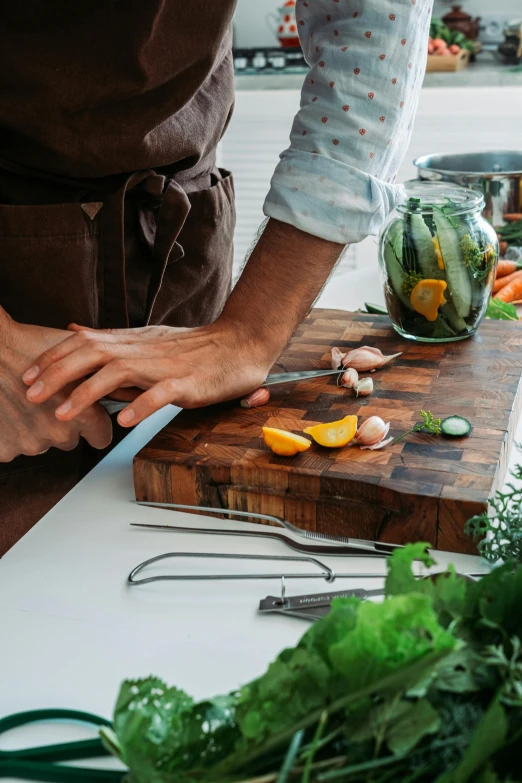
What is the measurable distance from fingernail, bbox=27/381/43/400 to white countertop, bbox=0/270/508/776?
121 millimetres

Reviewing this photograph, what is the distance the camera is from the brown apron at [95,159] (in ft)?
3.16

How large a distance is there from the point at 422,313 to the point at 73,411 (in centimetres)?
48

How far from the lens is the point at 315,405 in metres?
0.96

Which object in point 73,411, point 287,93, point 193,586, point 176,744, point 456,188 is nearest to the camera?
point 176,744

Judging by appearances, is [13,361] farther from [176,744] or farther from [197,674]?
[176,744]

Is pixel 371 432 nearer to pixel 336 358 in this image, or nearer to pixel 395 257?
pixel 336 358

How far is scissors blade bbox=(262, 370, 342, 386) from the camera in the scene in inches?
40.1

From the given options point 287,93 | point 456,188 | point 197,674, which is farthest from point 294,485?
point 287,93

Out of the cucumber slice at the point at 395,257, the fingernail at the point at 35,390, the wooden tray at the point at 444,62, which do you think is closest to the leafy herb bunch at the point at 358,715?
the fingernail at the point at 35,390

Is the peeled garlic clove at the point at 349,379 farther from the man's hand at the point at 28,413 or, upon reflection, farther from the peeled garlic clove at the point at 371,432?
the man's hand at the point at 28,413

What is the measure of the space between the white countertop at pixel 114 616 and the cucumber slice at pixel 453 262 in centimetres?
44

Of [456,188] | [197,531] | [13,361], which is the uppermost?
[456,188]

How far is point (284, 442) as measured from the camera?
845 mm

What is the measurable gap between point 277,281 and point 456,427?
0.97 ft
